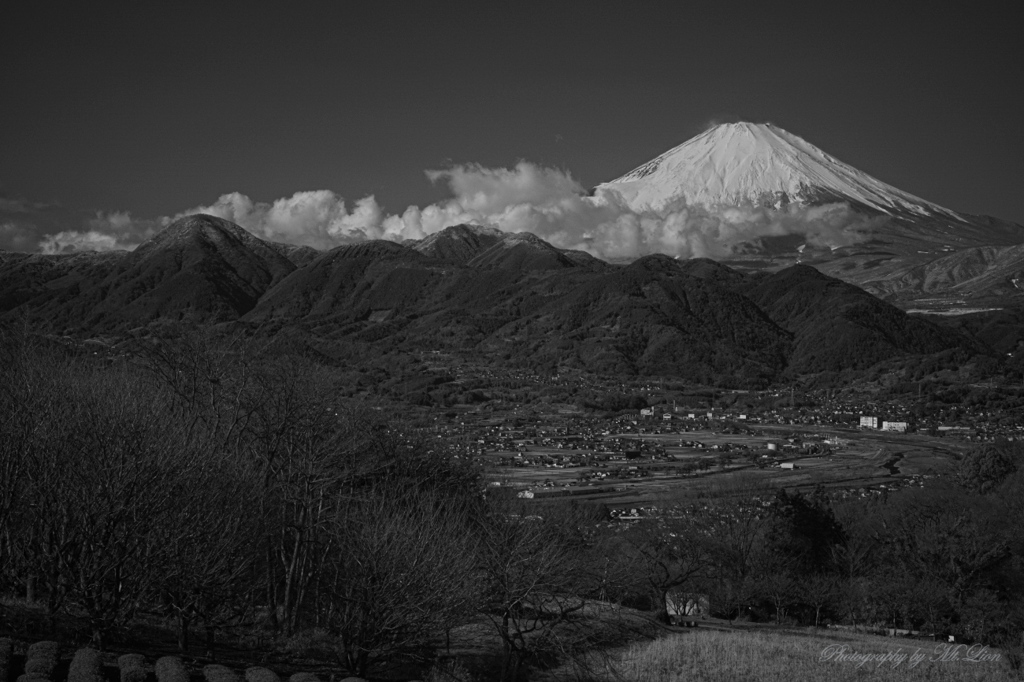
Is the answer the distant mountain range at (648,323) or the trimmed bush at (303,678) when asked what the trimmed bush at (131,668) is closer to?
the trimmed bush at (303,678)

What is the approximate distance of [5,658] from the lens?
31.9 ft

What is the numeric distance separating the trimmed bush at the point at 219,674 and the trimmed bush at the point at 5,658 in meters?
2.15

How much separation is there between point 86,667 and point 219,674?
154 centimetres

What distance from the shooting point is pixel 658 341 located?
142 m

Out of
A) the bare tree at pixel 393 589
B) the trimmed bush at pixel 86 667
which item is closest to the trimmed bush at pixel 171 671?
the trimmed bush at pixel 86 667

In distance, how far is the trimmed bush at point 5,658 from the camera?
31.2ft

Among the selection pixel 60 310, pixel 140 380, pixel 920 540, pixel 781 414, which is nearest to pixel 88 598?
pixel 140 380

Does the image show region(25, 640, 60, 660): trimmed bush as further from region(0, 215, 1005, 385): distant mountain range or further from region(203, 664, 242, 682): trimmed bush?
region(0, 215, 1005, 385): distant mountain range

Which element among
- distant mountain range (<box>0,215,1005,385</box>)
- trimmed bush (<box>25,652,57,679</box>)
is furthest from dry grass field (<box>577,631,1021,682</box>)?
distant mountain range (<box>0,215,1005,385</box>)

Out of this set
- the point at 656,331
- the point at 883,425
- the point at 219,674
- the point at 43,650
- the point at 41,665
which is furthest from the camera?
the point at 656,331

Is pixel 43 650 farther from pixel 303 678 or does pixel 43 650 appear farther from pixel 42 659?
pixel 303 678

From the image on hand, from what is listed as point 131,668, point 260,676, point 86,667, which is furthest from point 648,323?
point 86,667

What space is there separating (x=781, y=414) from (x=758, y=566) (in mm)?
79346

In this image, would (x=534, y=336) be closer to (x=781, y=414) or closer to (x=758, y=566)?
(x=781, y=414)
